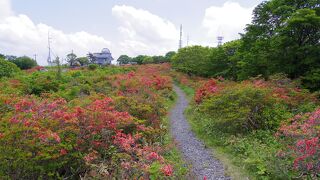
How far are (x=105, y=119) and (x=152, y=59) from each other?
7071 centimetres

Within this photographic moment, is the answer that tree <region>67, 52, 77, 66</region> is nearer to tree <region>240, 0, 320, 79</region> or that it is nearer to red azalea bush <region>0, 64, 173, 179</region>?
tree <region>240, 0, 320, 79</region>

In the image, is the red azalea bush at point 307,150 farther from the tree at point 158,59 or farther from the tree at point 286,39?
the tree at point 158,59

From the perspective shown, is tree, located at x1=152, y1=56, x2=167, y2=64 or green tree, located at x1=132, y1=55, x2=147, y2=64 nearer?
tree, located at x1=152, y1=56, x2=167, y2=64

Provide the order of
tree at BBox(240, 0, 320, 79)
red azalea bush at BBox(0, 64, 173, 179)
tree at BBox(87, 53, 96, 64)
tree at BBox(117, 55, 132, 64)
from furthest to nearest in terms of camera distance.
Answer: tree at BBox(117, 55, 132, 64) < tree at BBox(87, 53, 96, 64) < tree at BBox(240, 0, 320, 79) < red azalea bush at BBox(0, 64, 173, 179)

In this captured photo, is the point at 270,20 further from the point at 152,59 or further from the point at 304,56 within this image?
the point at 152,59

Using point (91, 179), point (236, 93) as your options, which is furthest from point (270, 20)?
point (91, 179)

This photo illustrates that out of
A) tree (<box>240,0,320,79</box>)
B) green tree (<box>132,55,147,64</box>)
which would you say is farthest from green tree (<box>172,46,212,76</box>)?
green tree (<box>132,55,147,64</box>)

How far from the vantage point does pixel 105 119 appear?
8.28m

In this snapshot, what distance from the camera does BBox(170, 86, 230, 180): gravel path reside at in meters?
8.55

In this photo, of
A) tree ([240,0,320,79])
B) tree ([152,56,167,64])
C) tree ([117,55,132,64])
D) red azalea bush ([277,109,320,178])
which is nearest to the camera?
red azalea bush ([277,109,320,178])

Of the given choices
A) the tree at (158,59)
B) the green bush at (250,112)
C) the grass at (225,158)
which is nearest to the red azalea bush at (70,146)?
the grass at (225,158)

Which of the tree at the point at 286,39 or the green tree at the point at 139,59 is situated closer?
the tree at the point at 286,39

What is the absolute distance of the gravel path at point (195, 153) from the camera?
8547mm

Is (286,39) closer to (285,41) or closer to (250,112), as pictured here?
(285,41)
